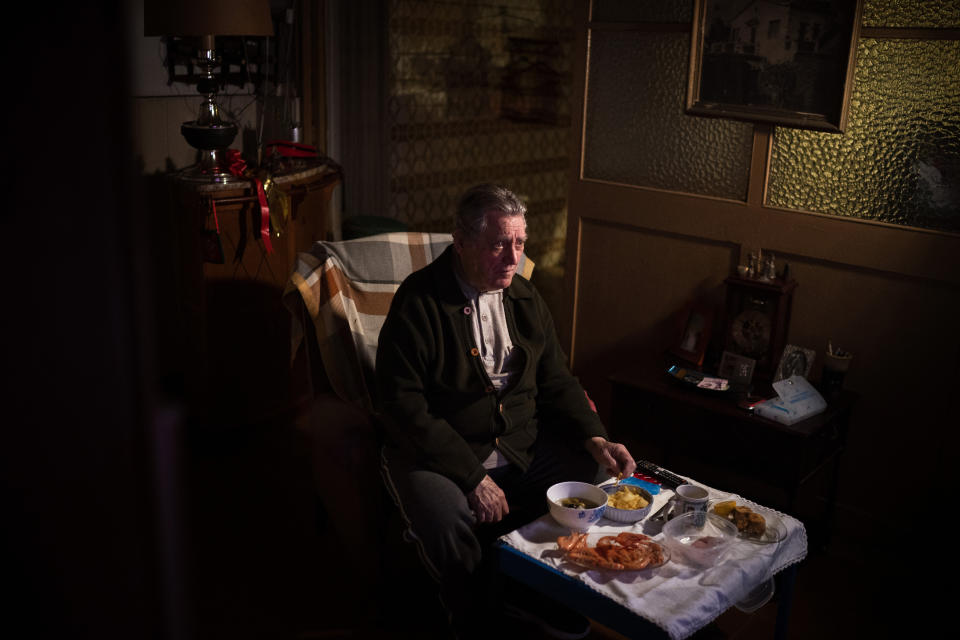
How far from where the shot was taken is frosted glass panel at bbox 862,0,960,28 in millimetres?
2516

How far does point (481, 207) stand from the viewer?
2.29 metres

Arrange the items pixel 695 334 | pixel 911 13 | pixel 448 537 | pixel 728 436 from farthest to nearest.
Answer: pixel 695 334 < pixel 728 436 < pixel 911 13 < pixel 448 537

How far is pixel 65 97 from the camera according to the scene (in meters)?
0.22

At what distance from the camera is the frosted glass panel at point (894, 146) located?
8.48ft

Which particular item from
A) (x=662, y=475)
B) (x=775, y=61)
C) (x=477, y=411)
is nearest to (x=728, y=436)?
(x=662, y=475)

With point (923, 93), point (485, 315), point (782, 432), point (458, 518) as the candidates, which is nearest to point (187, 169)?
point (485, 315)

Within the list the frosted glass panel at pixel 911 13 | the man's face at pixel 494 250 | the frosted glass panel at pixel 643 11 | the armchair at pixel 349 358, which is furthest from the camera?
the frosted glass panel at pixel 643 11

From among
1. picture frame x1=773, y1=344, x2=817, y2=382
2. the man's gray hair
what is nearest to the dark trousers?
the man's gray hair

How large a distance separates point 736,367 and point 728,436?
0.84 feet

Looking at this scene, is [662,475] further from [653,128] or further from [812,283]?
[653,128]

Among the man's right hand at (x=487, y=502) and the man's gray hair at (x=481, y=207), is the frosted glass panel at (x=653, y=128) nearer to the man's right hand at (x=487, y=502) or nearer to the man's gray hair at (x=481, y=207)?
the man's gray hair at (x=481, y=207)

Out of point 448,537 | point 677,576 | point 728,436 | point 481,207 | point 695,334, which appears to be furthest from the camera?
point 695,334

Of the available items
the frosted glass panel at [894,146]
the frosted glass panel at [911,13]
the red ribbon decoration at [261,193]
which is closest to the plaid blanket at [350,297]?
the red ribbon decoration at [261,193]

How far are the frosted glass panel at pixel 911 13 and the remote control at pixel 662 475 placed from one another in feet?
4.86
